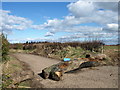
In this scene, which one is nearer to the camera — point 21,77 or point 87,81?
point 87,81

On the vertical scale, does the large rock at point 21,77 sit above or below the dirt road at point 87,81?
above

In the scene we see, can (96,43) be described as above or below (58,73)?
above

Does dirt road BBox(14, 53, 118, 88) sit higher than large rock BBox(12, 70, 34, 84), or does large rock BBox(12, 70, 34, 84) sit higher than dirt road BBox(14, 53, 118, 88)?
large rock BBox(12, 70, 34, 84)

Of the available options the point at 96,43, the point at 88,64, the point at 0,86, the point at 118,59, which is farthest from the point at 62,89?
the point at 96,43

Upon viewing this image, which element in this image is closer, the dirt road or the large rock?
the dirt road

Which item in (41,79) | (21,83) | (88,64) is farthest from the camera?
(88,64)

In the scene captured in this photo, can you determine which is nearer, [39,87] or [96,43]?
[39,87]

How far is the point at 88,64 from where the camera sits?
330 inches

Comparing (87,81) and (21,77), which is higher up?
(21,77)

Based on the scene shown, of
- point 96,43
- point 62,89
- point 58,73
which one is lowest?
point 62,89

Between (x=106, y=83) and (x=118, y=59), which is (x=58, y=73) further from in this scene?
(x=118, y=59)

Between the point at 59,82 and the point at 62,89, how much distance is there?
0.68 metres

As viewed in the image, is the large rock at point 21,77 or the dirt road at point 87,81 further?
the large rock at point 21,77

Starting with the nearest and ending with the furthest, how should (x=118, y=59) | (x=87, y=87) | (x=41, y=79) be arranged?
(x=87, y=87) → (x=41, y=79) → (x=118, y=59)
